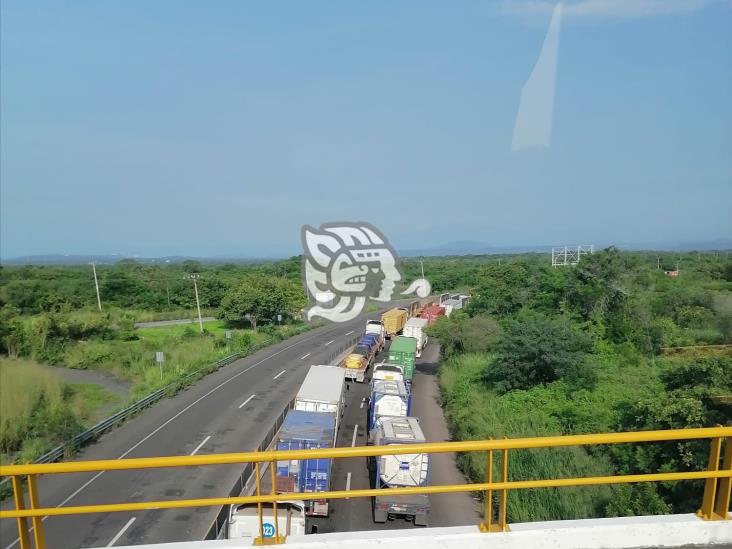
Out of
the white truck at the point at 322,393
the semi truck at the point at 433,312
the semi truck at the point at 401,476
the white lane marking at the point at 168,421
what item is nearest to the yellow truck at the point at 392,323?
the semi truck at the point at 433,312

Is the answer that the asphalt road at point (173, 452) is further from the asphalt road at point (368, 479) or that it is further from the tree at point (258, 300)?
the tree at point (258, 300)

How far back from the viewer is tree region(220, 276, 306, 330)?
160 ft

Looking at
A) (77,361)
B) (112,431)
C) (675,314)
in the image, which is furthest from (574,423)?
(675,314)

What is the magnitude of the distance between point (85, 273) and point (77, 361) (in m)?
15.3

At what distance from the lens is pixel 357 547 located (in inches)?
142

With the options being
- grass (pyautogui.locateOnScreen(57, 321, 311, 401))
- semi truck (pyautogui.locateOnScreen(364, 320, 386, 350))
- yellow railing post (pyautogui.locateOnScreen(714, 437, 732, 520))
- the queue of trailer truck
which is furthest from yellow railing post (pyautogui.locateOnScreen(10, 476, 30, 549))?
semi truck (pyautogui.locateOnScreen(364, 320, 386, 350))

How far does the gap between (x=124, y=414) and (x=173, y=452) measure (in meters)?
2.92

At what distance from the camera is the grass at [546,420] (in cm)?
1086

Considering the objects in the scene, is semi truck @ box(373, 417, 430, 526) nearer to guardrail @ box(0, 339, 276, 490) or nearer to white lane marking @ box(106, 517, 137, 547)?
white lane marking @ box(106, 517, 137, 547)

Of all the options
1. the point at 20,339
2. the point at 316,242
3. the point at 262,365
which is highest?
the point at 316,242

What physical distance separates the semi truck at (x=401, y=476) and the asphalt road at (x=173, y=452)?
4444 mm

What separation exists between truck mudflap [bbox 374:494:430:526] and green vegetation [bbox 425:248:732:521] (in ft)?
7.18

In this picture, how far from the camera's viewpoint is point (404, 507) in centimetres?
Result: 1220

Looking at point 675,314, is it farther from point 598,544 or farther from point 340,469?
point 598,544
